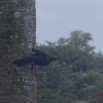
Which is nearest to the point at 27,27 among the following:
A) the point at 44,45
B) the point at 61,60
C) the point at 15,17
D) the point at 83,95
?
the point at 15,17

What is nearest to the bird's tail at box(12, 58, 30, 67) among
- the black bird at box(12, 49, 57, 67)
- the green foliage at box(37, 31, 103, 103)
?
the black bird at box(12, 49, 57, 67)

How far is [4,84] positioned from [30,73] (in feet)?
0.80

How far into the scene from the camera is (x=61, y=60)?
7394 centimetres

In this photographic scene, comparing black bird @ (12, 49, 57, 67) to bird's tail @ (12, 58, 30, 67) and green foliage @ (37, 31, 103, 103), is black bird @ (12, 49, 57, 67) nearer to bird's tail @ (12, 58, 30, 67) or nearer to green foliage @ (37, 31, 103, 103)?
bird's tail @ (12, 58, 30, 67)

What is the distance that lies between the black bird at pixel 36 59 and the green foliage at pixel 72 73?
47.6m

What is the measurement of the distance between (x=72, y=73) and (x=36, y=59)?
67.5 metres

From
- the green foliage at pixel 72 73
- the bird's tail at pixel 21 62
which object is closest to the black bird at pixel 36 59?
the bird's tail at pixel 21 62

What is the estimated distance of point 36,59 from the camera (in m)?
3.67

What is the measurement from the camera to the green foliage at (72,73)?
193 ft

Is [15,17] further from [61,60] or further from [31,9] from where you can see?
[61,60]

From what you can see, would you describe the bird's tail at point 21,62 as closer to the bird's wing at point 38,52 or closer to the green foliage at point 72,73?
the bird's wing at point 38,52

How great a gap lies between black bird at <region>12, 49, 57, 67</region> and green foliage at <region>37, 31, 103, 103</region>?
47606 mm

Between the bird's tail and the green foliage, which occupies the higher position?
the green foliage

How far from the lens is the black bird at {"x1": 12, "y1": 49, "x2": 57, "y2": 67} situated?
3.67 meters
